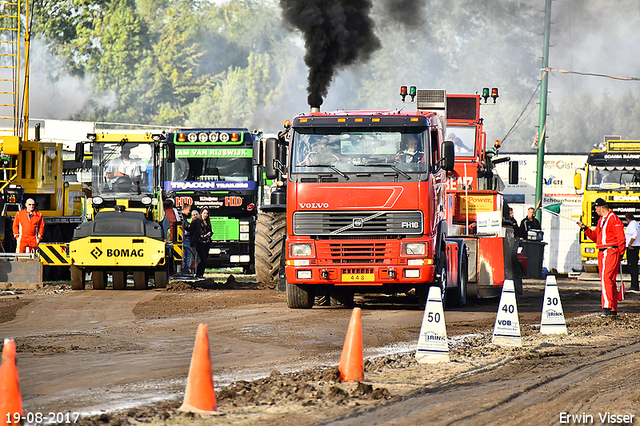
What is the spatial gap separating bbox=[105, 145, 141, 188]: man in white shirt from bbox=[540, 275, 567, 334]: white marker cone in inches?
420

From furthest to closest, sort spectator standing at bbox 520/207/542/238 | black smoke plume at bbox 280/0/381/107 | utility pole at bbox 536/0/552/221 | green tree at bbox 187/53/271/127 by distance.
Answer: green tree at bbox 187/53/271/127
utility pole at bbox 536/0/552/221
spectator standing at bbox 520/207/542/238
black smoke plume at bbox 280/0/381/107

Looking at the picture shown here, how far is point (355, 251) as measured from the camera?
13.7 meters

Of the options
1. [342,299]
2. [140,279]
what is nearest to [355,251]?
[342,299]

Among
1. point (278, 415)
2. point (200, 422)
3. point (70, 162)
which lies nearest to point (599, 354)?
point (278, 415)

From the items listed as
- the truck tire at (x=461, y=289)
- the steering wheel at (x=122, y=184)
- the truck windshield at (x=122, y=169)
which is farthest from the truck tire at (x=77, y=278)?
the truck tire at (x=461, y=289)

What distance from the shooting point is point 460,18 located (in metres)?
70.2

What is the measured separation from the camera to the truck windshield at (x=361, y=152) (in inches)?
539

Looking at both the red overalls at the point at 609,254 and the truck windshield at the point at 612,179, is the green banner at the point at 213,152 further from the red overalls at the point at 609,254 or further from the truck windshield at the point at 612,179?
the red overalls at the point at 609,254

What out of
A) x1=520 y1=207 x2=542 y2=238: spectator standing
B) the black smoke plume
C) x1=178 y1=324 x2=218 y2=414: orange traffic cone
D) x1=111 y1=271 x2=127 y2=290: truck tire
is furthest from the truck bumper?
x1=520 y1=207 x2=542 y2=238: spectator standing

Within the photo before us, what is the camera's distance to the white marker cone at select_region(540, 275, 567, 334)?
11.6m

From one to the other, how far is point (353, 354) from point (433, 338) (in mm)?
1535

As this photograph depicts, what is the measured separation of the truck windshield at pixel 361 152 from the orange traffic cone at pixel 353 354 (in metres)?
6.14

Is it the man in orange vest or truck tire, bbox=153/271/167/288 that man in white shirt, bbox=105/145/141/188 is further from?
truck tire, bbox=153/271/167/288

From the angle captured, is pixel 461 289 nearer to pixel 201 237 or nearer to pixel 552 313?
pixel 552 313
